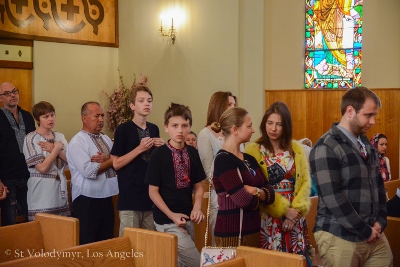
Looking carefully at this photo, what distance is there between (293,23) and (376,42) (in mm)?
1279

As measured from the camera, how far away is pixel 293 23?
9.29 metres

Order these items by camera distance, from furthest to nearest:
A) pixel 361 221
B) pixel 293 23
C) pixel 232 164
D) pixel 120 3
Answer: pixel 120 3, pixel 293 23, pixel 232 164, pixel 361 221

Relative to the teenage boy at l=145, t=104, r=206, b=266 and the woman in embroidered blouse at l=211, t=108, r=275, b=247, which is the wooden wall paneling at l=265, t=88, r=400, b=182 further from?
the woman in embroidered blouse at l=211, t=108, r=275, b=247

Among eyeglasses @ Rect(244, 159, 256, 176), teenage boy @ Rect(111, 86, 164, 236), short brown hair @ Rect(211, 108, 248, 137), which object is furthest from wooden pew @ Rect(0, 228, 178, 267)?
teenage boy @ Rect(111, 86, 164, 236)

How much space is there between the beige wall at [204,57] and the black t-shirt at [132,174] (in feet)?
15.9

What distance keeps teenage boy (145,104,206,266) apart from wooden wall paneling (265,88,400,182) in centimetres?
503

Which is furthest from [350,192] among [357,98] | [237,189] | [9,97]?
[9,97]

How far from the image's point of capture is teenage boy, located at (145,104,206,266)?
3.97 metres

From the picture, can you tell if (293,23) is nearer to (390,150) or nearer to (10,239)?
(390,150)

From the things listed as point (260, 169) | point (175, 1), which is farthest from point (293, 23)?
point (260, 169)

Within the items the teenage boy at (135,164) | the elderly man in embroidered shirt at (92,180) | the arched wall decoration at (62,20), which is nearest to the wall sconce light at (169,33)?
the arched wall decoration at (62,20)

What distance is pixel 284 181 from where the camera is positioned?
3.83 m

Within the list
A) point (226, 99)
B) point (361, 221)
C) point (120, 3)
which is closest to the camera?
point (361, 221)

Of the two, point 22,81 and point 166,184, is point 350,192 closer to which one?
point 166,184
